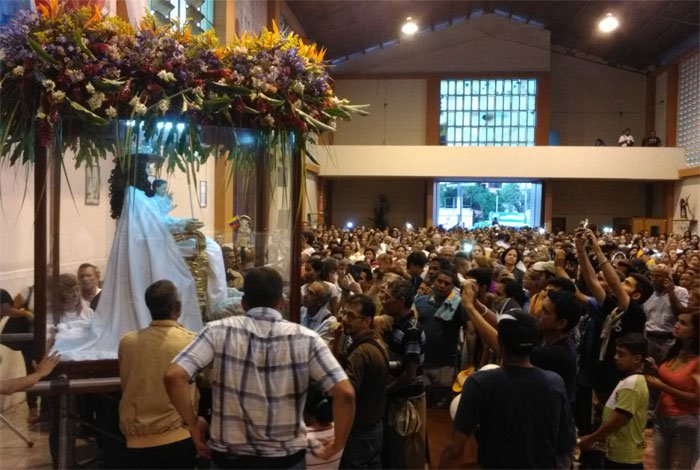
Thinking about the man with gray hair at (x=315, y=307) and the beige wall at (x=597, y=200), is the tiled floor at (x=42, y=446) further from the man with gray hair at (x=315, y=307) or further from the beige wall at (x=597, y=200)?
the beige wall at (x=597, y=200)

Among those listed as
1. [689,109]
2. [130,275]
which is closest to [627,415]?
[130,275]

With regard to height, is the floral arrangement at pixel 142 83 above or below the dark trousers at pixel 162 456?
above

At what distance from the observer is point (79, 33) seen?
3.19 meters

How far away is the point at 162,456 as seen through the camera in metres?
2.88

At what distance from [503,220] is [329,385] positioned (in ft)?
70.5

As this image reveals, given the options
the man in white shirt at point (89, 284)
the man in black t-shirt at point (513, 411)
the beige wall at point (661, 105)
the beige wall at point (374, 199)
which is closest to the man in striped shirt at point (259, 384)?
the man in black t-shirt at point (513, 411)

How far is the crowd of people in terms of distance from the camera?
225 cm

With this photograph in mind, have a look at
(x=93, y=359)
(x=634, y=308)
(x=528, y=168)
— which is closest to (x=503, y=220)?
(x=528, y=168)

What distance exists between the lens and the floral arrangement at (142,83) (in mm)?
3191

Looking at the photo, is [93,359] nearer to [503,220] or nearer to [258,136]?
[258,136]

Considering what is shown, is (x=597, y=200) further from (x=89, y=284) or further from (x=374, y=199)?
(x=89, y=284)

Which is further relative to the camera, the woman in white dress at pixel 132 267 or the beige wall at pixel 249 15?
the beige wall at pixel 249 15

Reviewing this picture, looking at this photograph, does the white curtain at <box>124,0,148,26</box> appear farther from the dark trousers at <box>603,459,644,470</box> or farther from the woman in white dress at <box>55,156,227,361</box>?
the dark trousers at <box>603,459,644,470</box>

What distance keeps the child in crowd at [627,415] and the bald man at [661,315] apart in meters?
2.34
